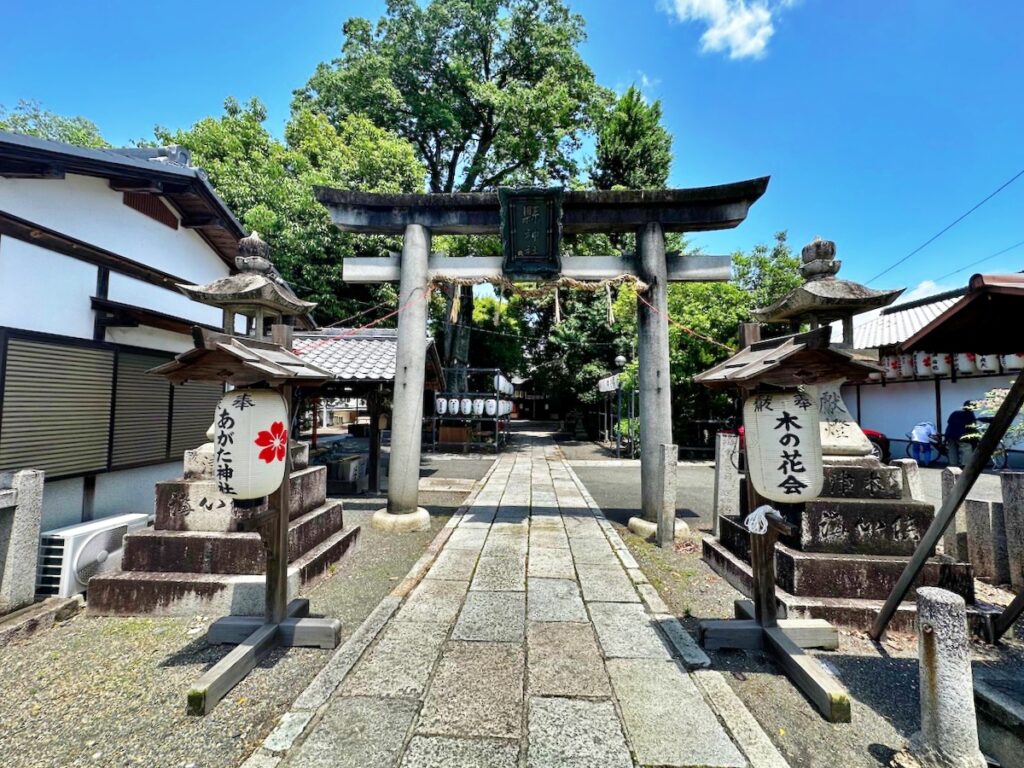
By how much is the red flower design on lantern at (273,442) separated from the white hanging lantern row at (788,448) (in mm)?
3910

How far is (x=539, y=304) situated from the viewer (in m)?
23.0

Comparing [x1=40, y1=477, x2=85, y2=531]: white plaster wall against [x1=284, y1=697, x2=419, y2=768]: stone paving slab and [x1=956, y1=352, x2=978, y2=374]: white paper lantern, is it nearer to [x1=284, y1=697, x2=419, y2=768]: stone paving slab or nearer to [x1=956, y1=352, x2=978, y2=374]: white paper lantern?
[x1=284, y1=697, x2=419, y2=768]: stone paving slab

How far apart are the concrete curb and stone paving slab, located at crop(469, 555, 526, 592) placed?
2.24 feet

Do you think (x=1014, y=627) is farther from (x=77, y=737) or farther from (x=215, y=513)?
(x=215, y=513)

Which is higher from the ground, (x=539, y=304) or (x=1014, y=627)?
(x=539, y=304)

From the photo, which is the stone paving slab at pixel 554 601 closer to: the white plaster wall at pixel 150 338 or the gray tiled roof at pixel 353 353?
the gray tiled roof at pixel 353 353

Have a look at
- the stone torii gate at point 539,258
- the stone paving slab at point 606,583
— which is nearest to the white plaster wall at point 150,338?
the stone torii gate at point 539,258

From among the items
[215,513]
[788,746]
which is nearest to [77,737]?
[215,513]

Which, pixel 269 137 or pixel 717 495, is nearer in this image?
pixel 717 495

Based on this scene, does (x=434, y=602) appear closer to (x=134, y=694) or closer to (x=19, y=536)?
(x=134, y=694)

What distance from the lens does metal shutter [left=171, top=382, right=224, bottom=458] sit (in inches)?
270

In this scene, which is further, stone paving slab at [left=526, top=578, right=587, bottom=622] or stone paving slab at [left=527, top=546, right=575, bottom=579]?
stone paving slab at [left=527, top=546, right=575, bottom=579]

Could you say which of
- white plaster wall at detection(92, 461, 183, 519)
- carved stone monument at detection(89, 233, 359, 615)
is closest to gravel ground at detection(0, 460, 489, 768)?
carved stone monument at detection(89, 233, 359, 615)

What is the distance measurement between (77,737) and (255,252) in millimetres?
4940
